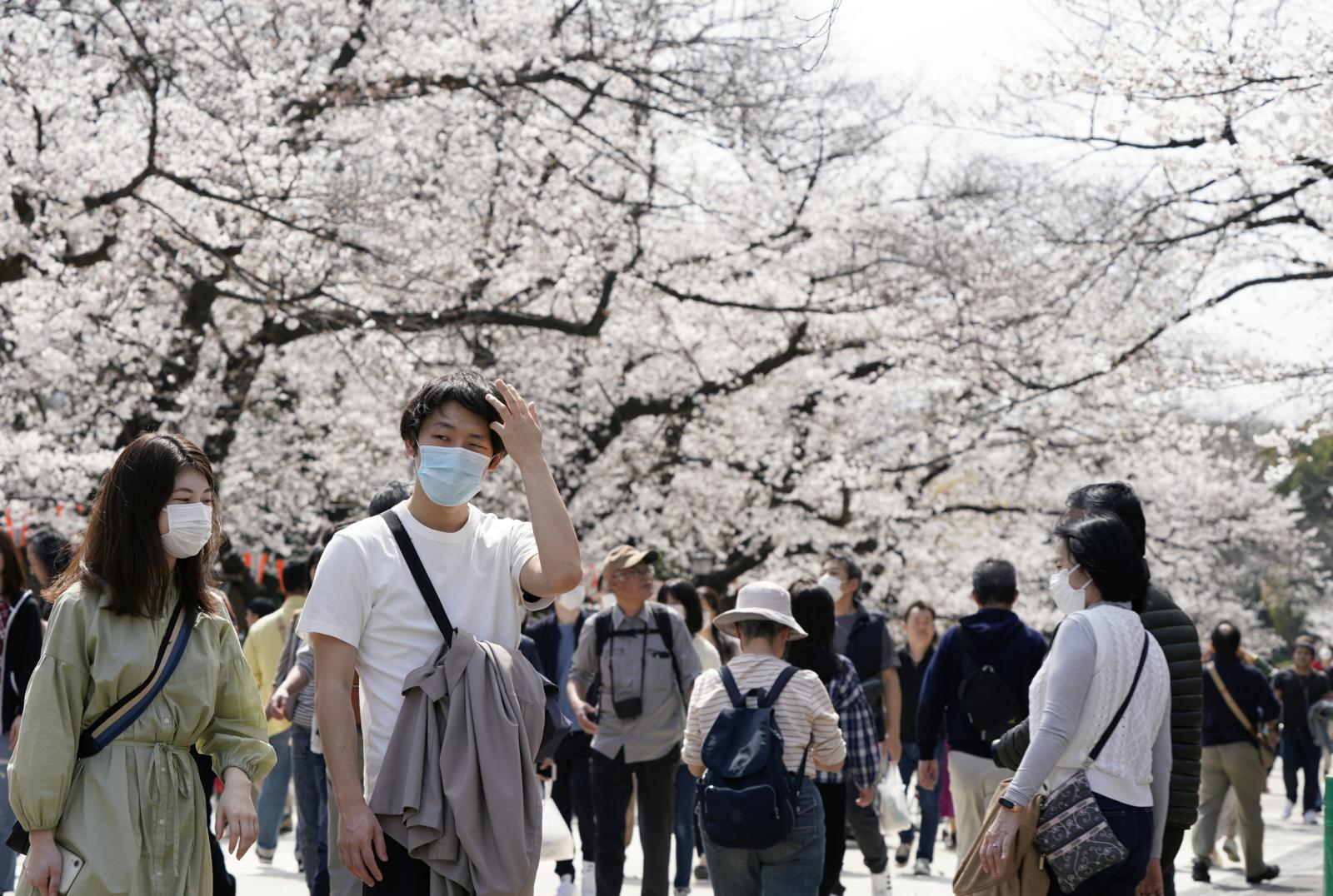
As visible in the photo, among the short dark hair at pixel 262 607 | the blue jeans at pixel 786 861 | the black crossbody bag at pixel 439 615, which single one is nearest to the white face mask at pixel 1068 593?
the blue jeans at pixel 786 861

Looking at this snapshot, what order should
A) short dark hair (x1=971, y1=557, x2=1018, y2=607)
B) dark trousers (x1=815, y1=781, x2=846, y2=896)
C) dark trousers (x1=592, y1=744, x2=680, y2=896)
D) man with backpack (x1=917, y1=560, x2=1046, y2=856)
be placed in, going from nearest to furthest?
dark trousers (x1=815, y1=781, x2=846, y2=896) < man with backpack (x1=917, y1=560, x2=1046, y2=856) < short dark hair (x1=971, y1=557, x2=1018, y2=607) < dark trousers (x1=592, y1=744, x2=680, y2=896)

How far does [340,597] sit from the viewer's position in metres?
3.32

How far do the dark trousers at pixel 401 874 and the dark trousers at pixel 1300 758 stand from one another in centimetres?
1369

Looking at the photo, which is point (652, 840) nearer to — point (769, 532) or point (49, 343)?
point (49, 343)

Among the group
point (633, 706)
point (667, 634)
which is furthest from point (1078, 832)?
point (667, 634)

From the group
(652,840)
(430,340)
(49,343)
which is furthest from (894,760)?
(49,343)

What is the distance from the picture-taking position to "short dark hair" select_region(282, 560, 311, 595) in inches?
320

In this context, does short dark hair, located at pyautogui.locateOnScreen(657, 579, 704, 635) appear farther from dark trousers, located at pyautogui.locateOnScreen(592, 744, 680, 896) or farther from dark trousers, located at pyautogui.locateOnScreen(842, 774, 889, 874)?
dark trousers, located at pyautogui.locateOnScreen(592, 744, 680, 896)

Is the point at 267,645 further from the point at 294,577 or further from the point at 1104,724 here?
the point at 1104,724

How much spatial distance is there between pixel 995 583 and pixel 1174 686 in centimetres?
192

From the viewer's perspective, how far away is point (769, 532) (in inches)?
843

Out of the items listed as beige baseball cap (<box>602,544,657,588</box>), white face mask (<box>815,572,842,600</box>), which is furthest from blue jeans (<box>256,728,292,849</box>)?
white face mask (<box>815,572,842,600</box>)

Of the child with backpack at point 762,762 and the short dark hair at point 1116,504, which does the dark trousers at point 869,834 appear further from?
the short dark hair at point 1116,504

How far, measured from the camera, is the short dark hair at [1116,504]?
4.75 metres
